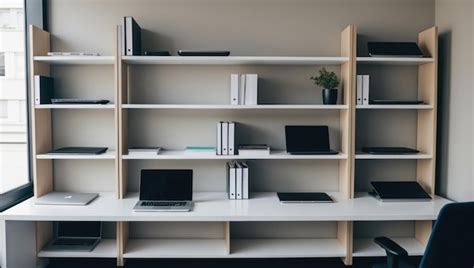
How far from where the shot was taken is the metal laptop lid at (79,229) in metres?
3.03

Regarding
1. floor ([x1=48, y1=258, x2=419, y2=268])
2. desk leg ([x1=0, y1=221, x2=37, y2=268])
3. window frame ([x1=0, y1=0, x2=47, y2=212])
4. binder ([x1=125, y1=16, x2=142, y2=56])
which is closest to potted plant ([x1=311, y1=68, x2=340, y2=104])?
floor ([x1=48, y1=258, x2=419, y2=268])

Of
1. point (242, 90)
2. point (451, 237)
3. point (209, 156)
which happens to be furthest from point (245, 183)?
point (451, 237)

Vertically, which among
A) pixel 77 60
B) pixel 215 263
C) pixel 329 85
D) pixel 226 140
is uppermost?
pixel 77 60

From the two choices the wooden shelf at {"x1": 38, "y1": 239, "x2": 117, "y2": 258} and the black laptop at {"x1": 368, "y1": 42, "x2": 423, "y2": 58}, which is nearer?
the wooden shelf at {"x1": 38, "y1": 239, "x2": 117, "y2": 258}

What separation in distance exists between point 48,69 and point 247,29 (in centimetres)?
159

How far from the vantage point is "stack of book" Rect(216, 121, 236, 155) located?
286 cm

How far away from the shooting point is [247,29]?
306cm

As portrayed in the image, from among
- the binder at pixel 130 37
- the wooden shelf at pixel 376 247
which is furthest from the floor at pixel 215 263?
the binder at pixel 130 37

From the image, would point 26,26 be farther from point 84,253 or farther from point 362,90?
point 362,90

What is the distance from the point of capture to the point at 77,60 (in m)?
2.82

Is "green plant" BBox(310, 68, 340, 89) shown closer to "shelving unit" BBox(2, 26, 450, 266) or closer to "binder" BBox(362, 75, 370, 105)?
"shelving unit" BBox(2, 26, 450, 266)

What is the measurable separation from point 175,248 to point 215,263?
0.41 metres

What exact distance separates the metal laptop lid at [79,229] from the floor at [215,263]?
0.22 m

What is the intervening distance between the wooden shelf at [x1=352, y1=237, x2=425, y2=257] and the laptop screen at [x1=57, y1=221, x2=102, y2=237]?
1965 mm
